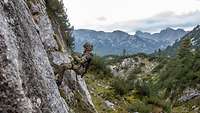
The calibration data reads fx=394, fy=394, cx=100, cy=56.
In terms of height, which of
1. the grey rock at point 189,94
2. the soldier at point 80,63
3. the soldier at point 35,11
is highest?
the soldier at point 35,11

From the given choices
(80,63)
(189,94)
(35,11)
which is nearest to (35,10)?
(35,11)

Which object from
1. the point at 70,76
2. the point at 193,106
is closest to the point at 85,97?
the point at 70,76

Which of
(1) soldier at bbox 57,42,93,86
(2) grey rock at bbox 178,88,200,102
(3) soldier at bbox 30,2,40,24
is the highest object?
(3) soldier at bbox 30,2,40,24

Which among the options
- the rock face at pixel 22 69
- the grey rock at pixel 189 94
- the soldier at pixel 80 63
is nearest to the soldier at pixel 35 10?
the soldier at pixel 80 63

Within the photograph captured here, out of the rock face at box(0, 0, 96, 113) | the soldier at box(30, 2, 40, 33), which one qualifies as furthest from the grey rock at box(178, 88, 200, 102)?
the rock face at box(0, 0, 96, 113)

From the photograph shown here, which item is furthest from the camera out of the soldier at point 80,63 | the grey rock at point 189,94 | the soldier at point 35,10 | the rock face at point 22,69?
the grey rock at point 189,94

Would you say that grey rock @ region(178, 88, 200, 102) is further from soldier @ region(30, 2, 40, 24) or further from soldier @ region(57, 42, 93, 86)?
soldier @ region(57, 42, 93, 86)

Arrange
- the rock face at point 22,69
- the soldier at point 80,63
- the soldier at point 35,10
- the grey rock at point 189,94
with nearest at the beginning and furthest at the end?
the rock face at point 22,69
the soldier at point 80,63
the soldier at point 35,10
the grey rock at point 189,94

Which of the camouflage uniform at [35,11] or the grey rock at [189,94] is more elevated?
the camouflage uniform at [35,11]

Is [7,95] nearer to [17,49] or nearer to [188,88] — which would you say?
[17,49]

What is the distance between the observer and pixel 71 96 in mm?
21562

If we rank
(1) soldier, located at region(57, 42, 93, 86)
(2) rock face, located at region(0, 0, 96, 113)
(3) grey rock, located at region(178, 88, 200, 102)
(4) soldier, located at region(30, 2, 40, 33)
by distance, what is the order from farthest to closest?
(3) grey rock, located at region(178, 88, 200, 102) → (4) soldier, located at region(30, 2, 40, 33) → (1) soldier, located at region(57, 42, 93, 86) → (2) rock face, located at region(0, 0, 96, 113)

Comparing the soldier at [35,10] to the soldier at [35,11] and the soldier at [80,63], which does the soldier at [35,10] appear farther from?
the soldier at [80,63]

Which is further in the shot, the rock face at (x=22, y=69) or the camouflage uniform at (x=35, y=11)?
the camouflage uniform at (x=35, y=11)
